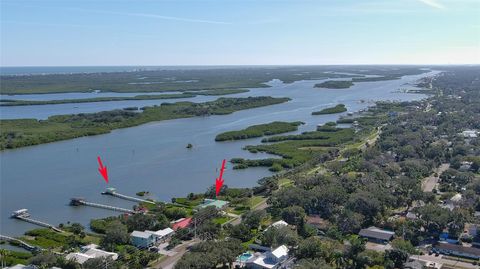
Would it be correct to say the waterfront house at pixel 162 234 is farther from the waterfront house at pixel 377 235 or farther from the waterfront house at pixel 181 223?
the waterfront house at pixel 377 235

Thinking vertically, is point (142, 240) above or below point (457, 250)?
above

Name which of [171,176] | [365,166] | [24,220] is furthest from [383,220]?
[24,220]

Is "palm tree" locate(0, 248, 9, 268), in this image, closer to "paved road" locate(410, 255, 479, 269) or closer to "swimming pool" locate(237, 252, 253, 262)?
"swimming pool" locate(237, 252, 253, 262)

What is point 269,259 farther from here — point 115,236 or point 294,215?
point 115,236

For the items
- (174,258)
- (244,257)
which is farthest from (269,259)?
(174,258)

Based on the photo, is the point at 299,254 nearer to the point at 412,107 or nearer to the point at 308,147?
the point at 308,147

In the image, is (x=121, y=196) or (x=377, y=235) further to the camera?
(x=121, y=196)

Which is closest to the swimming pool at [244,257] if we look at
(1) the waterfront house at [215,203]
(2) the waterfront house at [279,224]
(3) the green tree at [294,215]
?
(2) the waterfront house at [279,224]
